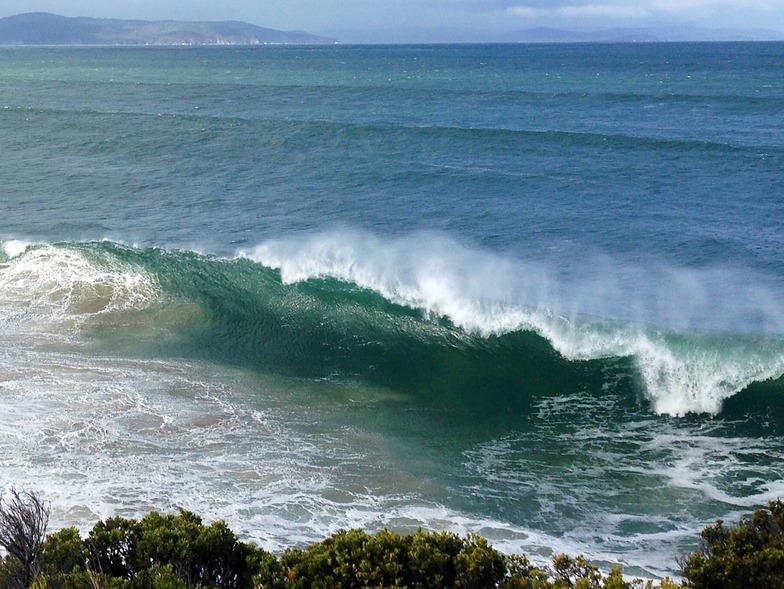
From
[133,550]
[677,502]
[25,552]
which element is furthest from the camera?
[677,502]

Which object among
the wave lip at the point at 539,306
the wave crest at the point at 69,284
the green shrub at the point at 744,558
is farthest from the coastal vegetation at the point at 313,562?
the wave crest at the point at 69,284

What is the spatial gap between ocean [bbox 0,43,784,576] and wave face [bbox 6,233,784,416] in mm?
93

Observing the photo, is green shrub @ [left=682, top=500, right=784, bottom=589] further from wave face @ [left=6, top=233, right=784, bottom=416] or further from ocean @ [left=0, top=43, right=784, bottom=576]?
wave face @ [left=6, top=233, right=784, bottom=416]

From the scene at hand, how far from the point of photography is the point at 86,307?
74.5ft

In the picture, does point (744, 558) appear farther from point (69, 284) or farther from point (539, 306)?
point (69, 284)

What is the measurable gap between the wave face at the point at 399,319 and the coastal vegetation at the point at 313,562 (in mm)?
8125

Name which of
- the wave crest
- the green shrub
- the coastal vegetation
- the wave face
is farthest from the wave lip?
the coastal vegetation

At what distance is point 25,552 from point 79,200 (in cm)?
2953

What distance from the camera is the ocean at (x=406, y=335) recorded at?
1380 centimetres

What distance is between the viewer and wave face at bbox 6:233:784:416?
1848cm

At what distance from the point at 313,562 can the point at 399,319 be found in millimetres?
13014

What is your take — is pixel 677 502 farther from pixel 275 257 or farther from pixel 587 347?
pixel 275 257

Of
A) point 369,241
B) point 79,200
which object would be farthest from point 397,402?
point 79,200

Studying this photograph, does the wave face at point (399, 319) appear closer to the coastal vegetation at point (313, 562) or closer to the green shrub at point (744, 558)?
the green shrub at point (744, 558)
